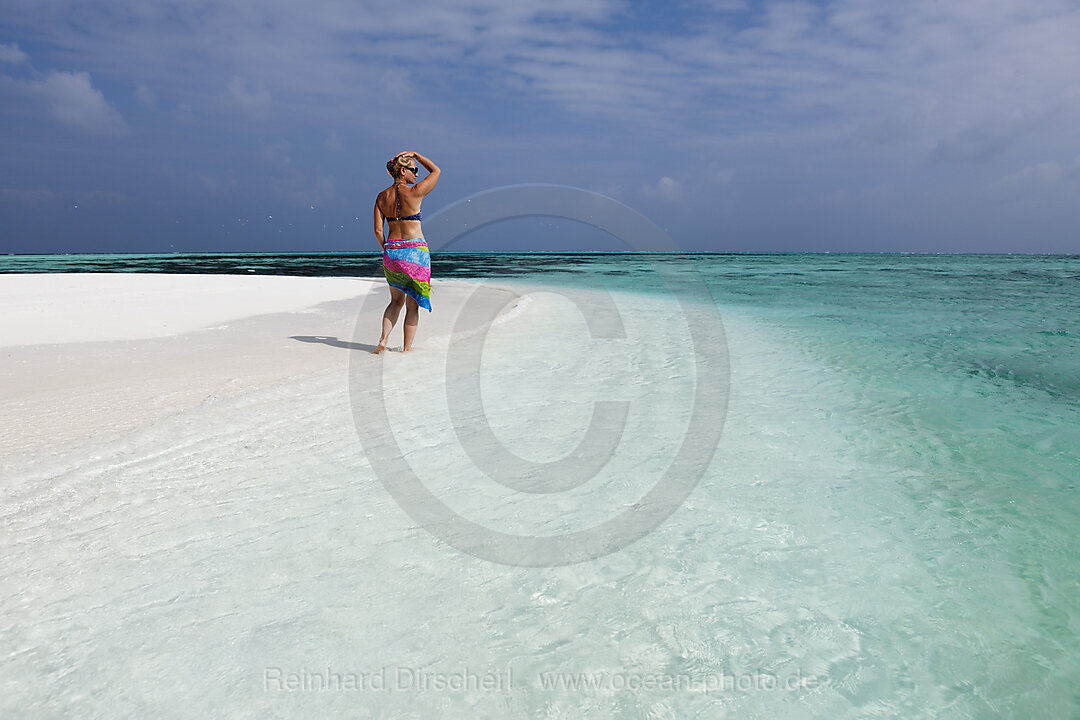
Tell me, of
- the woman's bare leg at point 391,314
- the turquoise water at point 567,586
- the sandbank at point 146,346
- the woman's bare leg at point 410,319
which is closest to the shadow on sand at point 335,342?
the sandbank at point 146,346

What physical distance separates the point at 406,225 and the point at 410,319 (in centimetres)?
102

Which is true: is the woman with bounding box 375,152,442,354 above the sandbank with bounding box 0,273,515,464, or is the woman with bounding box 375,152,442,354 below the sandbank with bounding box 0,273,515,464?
above

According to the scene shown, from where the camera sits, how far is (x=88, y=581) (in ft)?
7.42

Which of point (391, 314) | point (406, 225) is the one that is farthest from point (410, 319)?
point (406, 225)

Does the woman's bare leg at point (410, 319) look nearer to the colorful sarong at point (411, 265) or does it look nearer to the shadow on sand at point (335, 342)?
the colorful sarong at point (411, 265)

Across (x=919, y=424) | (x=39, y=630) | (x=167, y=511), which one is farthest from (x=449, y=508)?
(x=919, y=424)

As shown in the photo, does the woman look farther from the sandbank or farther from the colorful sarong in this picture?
the sandbank

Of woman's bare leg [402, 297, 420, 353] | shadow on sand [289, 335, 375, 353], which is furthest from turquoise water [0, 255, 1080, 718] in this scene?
shadow on sand [289, 335, 375, 353]

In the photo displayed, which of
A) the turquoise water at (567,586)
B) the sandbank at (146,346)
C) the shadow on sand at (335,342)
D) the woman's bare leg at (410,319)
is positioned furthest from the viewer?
the shadow on sand at (335,342)

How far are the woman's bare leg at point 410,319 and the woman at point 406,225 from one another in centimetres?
5

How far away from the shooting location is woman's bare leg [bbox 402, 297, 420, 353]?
6.48 metres

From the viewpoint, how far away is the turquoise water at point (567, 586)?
1.86 meters

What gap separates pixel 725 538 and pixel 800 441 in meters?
1.74

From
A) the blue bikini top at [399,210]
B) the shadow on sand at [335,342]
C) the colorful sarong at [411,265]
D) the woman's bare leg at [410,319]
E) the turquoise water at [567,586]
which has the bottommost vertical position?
the turquoise water at [567,586]
